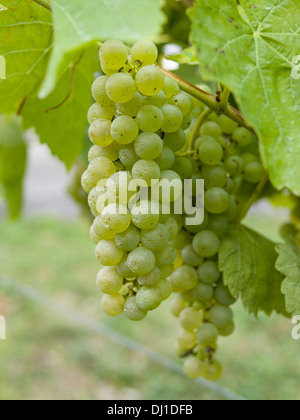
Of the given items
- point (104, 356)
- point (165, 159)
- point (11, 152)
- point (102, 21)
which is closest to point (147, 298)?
point (165, 159)

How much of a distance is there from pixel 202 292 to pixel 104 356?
75.9 inches

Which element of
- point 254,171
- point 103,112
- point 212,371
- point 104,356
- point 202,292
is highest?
point 103,112

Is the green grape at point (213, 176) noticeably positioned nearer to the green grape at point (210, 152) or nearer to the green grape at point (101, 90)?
the green grape at point (210, 152)

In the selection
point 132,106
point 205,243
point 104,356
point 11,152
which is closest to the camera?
point 132,106

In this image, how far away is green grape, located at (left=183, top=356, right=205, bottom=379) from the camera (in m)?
0.56

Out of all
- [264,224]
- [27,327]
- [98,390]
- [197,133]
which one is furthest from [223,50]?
[264,224]

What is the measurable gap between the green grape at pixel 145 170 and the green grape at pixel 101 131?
0.11 ft

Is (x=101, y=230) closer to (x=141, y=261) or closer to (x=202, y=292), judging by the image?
(x=141, y=261)

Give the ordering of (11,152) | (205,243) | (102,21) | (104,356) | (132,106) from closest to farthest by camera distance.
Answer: (102,21)
(132,106)
(205,243)
(11,152)
(104,356)

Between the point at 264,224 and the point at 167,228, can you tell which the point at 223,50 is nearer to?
the point at 167,228

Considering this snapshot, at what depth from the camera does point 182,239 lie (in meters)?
0.52

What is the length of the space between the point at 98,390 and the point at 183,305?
5.56 feet

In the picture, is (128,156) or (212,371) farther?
(212,371)

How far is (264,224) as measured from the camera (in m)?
4.01
